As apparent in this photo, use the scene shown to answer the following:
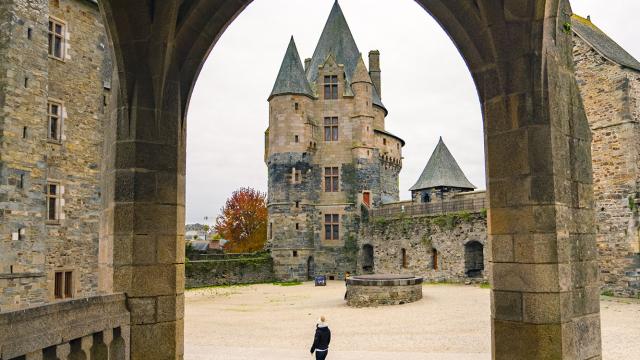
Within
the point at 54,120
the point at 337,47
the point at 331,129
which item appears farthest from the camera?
the point at 337,47

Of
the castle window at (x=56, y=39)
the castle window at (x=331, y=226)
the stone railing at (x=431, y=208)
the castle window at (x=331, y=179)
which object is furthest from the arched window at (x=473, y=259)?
the castle window at (x=56, y=39)

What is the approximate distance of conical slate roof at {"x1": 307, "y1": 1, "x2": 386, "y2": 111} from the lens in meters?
34.2

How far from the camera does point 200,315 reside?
56.5 feet

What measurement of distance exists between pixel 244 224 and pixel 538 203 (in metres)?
47.6

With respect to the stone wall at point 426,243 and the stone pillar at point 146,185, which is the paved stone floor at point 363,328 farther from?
the stone pillar at point 146,185

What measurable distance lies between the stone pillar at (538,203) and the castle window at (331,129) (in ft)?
92.0

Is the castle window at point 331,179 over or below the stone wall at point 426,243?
over

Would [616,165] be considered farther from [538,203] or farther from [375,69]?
[375,69]

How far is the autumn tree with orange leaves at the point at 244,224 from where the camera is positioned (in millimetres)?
49972

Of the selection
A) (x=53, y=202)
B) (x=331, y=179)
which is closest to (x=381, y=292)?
(x=53, y=202)

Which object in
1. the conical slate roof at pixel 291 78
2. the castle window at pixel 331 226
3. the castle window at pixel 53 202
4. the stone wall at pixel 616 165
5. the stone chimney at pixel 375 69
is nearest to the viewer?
the castle window at pixel 53 202

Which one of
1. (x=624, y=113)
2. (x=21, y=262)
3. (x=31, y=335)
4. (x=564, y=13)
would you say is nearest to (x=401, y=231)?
(x=624, y=113)

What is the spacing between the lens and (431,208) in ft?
91.4

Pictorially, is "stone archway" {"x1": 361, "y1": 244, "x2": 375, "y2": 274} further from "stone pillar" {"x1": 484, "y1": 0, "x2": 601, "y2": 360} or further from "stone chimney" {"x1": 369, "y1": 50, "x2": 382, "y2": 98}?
"stone pillar" {"x1": 484, "y1": 0, "x2": 601, "y2": 360}
